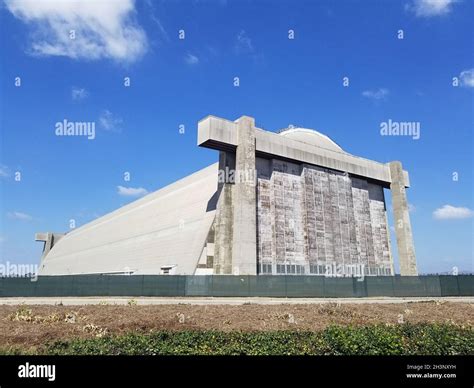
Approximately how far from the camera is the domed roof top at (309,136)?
50.6 metres

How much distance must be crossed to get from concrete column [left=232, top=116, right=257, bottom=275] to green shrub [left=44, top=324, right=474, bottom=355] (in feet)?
88.9

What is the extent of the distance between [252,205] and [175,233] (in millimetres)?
15565

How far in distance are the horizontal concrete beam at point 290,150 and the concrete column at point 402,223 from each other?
47.9 inches

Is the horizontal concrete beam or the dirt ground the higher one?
the horizontal concrete beam

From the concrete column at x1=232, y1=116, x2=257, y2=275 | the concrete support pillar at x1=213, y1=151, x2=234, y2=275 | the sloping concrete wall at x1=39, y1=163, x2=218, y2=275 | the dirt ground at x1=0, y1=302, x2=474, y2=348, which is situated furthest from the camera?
the sloping concrete wall at x1=39, y1=163, x2=218, y2=275

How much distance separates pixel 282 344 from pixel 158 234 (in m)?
46.1

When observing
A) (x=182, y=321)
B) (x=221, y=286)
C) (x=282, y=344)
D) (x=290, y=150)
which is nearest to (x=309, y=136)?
(x=290, y=150)

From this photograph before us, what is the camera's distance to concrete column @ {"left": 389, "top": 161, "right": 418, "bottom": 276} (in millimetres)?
53219

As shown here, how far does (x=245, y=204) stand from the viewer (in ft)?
125

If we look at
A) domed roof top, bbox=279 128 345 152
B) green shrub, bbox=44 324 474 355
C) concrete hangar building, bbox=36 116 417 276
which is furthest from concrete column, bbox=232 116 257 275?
green shrub, bbox=44 324 474 355

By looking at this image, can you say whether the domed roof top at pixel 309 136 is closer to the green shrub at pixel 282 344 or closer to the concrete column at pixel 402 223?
the concrete column at pixel 402 223

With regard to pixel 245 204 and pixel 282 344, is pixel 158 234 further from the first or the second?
pixel 282 344

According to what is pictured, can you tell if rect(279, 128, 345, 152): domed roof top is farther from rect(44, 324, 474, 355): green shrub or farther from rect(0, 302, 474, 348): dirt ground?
rect(44, 324, 474, 355): green shrub
